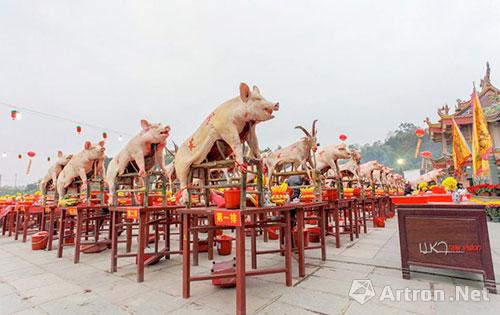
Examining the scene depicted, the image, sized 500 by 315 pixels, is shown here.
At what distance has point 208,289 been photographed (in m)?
2.89

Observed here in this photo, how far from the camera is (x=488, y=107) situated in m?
16.5

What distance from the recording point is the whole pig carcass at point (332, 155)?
637 centimetres

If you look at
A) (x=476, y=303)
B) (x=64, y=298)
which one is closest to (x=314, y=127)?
(x=476, y=303)

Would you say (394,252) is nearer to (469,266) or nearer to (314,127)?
(469,266)

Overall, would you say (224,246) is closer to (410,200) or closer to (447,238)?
(410,200)

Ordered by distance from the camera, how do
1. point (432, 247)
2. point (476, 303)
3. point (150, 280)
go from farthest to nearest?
point (150, 280) < point (432, 247) < point (476, 303)

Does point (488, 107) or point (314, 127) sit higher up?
point (488, 107)

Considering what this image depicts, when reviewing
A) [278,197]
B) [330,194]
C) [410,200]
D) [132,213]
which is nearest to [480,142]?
[330,194]

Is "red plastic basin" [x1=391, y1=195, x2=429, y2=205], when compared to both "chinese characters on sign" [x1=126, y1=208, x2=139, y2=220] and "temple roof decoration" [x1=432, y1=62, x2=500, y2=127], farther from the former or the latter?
"temple roof decoration" [x1=432, y1=62, x2=500, y2=127]

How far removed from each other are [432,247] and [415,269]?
0.72 meters

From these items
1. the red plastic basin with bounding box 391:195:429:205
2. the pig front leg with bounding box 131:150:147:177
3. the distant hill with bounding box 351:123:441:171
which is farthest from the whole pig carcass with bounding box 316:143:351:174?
the distant hill with bounding box 351:123:441:171

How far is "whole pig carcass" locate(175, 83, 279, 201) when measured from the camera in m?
2.70

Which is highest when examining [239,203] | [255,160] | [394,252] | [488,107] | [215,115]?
[488,107]
